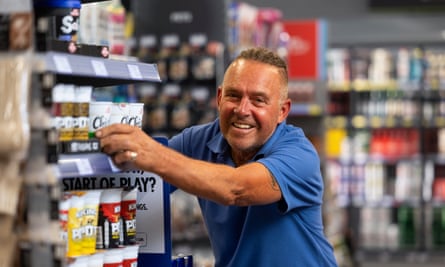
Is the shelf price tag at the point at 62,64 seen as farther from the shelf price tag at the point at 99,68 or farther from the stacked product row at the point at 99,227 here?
the stacked product row at the point at 99,227

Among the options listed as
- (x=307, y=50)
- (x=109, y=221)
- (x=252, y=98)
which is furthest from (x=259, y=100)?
(x=307, y=50)

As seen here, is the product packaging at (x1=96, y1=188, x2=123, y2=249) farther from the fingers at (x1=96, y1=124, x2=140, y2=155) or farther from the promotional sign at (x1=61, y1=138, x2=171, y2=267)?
the promotional sign at (x1=61, y1=138, x2=171, y2=267)

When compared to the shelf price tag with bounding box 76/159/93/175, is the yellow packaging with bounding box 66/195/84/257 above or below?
below

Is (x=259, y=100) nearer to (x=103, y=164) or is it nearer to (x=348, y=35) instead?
Result: (x=103, y=164)

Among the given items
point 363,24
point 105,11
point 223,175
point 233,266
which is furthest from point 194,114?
point 363,24

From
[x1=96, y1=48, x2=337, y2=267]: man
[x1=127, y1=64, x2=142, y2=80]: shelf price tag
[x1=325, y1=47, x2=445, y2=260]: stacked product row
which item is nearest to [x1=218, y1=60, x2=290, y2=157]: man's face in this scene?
[x1=96, y1=48, x2=337, y2=267]: man

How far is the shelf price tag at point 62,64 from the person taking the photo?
8.16ft

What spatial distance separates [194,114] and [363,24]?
22.5ft

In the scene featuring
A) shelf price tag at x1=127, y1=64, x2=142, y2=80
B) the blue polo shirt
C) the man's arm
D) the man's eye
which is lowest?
the blue polo shirt

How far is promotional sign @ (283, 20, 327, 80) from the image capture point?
32.7 feet

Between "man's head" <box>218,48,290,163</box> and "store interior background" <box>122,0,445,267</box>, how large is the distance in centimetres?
452

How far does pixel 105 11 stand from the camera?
5.89 metres

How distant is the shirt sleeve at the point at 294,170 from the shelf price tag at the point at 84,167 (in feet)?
2.87

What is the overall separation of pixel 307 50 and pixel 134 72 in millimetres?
7331
